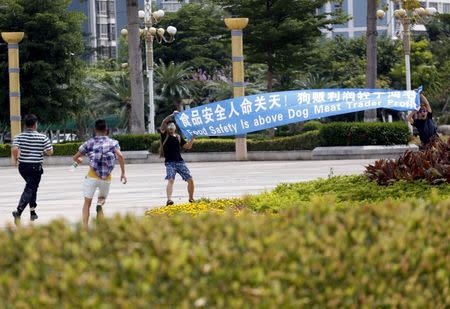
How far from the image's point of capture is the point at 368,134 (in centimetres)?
3497

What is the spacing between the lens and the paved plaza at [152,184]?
18.8 m

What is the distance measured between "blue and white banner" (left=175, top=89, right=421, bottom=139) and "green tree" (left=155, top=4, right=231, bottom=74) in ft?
170

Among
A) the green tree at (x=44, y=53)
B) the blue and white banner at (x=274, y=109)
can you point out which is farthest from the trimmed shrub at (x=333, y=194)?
the green tree at (x=44, y=53)

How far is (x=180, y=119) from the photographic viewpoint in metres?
19.3

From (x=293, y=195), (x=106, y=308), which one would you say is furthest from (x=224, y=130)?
(x=106, y=308)

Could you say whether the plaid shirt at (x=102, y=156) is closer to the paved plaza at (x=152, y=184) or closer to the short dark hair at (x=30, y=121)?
the paved plaza at (x=152, y=184)

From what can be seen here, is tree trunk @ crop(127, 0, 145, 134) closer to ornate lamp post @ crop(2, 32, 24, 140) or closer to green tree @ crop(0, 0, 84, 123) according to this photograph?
ornate lamp post @ crop(2, 32, 24, 140)

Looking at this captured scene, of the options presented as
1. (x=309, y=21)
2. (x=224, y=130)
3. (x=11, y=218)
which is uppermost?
(x=309, y=21)

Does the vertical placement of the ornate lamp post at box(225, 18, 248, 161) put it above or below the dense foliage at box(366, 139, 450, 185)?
above

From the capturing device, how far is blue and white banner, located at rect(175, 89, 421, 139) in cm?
1847

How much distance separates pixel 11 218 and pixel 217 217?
11.8m

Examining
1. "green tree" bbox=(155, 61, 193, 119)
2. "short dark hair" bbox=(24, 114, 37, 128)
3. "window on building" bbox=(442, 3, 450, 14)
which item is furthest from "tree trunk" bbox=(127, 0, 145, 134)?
"window on building" bbox=(442, 3, 450, 14)

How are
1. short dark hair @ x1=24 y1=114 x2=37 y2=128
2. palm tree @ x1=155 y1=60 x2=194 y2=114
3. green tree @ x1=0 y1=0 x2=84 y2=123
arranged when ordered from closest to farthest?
1. short dark hair @ x1=24 y1=114 x2=37 y2=128
2. green tree @ x1=0 y1=0 x2=84 y2=123
3. palm tree @ x1=155 y1=60 x2=194 y2=114

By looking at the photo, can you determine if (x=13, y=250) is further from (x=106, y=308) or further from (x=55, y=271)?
(x=106, y=308)
